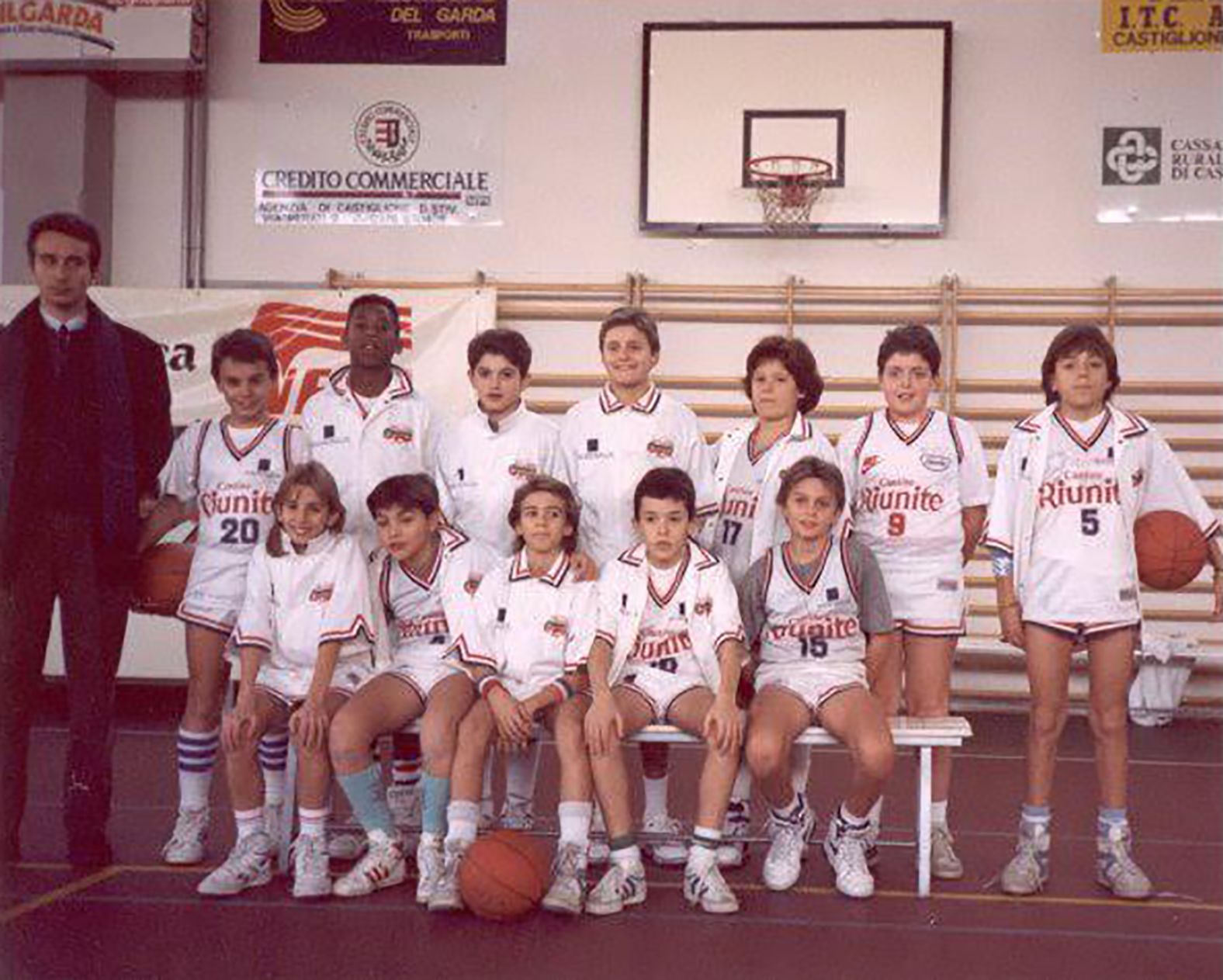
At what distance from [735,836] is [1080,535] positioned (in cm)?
136

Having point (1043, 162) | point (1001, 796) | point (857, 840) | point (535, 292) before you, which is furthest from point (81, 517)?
point (1043, 162)

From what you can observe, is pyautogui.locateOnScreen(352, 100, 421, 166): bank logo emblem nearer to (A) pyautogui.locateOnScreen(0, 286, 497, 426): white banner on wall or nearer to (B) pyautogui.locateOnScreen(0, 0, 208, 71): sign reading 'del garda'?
(A) pyautogui.locateOnScreen(0, 286, 497, 426): white banner on wall

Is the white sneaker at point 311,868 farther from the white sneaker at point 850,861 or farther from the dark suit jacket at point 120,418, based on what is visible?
the white sneaker at point 850,861

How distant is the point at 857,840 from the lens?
397cm

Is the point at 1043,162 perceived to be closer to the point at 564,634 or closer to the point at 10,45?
the point at 564,634

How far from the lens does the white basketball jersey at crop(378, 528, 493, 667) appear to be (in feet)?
13.4

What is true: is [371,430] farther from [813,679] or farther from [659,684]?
[813,679]

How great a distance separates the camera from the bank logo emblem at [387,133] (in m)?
8.05

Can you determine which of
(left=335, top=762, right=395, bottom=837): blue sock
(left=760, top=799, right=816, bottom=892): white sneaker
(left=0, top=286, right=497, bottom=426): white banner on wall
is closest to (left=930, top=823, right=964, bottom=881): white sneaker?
(left=760, top=799, right=816, bottom=892): white sneaker

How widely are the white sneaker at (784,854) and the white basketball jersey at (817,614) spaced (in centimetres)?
48

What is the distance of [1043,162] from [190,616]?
560 centimetres

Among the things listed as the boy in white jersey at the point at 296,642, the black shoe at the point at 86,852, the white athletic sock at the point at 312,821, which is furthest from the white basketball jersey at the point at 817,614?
the black shoe at the point at 86,852

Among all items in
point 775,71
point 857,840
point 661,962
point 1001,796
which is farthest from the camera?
point 775,71

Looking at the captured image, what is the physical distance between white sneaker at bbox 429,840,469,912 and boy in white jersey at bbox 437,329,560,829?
555 mm
